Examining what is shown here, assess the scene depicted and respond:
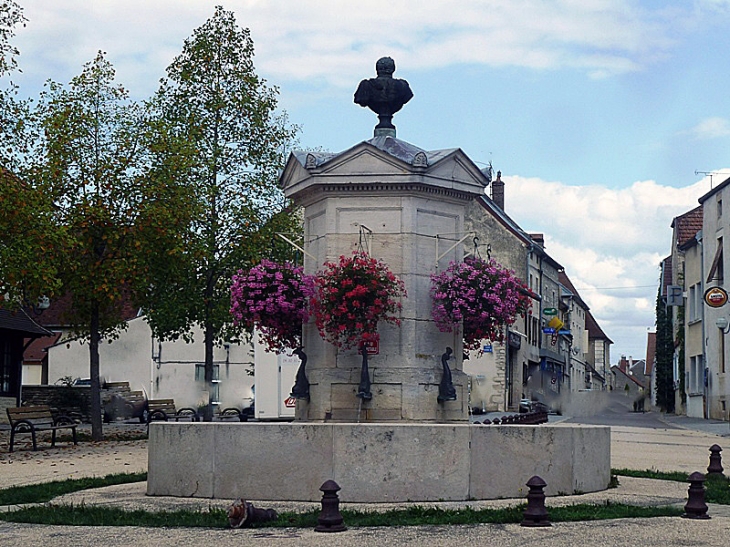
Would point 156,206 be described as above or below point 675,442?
above

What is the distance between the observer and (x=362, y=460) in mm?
12016

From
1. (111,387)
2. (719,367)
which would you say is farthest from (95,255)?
(719,367)

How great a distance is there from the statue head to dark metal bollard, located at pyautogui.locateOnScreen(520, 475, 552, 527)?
21.6ft

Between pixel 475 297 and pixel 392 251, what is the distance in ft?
3.86

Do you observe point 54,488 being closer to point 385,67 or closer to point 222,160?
point 385,67

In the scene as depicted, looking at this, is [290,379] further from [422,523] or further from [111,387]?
[422,523]

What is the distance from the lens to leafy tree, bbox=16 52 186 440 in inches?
1001

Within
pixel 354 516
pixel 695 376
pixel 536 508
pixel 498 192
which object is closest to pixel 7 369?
pixel 695 376

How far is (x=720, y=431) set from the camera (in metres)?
36.0

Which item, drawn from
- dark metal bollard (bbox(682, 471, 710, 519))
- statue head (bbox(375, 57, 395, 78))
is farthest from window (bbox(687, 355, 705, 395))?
dark metal bollard (bbox(682, 471, 710, 519))

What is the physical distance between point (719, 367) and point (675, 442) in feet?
61.4

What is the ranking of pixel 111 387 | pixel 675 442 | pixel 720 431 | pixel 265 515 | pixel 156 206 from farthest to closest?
pixel 111 387
pixel 720 431
pixel 675 442
pixel 156 206
pixel 265 515

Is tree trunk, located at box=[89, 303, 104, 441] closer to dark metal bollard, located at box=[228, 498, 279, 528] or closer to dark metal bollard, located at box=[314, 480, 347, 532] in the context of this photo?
dark metal bollard, located at box=[228, 498, 279, 528]

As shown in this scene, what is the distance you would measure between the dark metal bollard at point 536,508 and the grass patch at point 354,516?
0.32m
